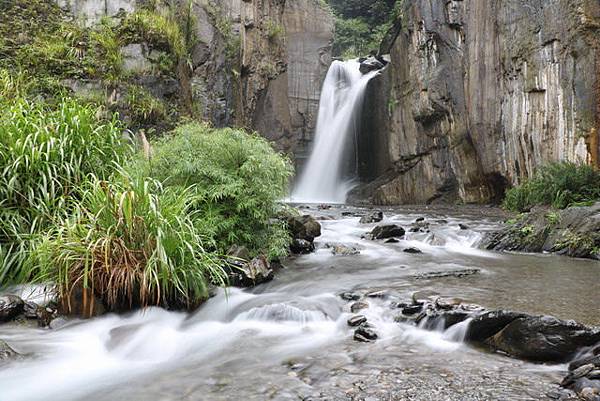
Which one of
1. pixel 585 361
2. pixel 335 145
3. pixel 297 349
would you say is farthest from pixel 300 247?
pixel 335 145

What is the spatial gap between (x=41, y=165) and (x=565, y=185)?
36.1 feet

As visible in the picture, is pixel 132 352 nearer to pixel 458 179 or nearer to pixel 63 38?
pixel 63 38

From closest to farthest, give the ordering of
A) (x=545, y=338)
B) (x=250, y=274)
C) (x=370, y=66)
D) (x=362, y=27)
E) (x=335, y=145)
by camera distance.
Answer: (x=545, y=338) → (x=250, y=274) → (x=335, y=145) → (x=370, y=66) → (x=362, y=27)

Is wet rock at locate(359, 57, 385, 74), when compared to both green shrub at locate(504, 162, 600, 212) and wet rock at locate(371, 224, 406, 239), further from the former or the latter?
wet rock at locate(371, 224, 406, 239)

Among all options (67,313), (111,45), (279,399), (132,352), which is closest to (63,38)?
(111,45)

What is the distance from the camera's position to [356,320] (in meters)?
4.85

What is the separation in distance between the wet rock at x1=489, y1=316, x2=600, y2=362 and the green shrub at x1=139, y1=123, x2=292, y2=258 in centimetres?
400

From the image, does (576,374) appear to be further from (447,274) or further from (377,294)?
(447,274)

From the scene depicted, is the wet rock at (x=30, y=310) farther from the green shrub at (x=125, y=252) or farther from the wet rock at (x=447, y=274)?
the wet rock at (x=447, y=274)

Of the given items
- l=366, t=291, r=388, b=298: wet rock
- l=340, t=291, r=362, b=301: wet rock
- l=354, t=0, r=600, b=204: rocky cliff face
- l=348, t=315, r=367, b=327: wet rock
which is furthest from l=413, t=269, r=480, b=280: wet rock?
l=354, t=0, r=600, b=204: rocky cliff face

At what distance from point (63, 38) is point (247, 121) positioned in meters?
8.53

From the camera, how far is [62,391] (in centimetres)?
365

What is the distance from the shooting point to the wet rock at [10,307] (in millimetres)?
4773

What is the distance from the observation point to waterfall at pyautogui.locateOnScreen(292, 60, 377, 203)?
22969mm
